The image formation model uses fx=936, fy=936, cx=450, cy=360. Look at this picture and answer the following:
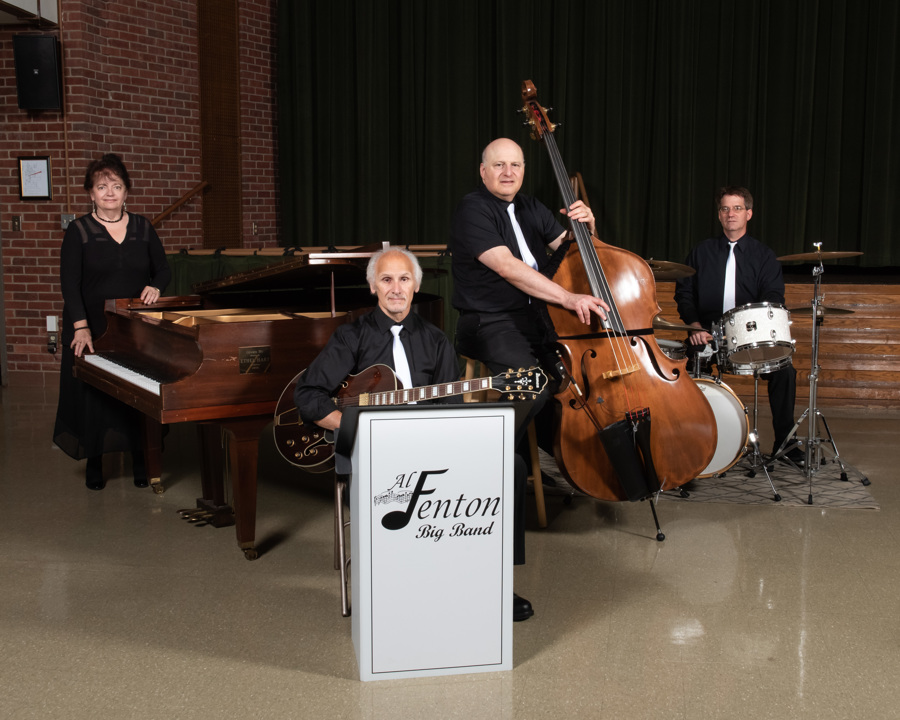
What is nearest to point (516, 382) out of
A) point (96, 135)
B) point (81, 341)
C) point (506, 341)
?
point (506, 341)

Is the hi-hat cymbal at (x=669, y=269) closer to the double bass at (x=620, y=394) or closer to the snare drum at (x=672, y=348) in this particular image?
the snare drum at (x=672, y=348)

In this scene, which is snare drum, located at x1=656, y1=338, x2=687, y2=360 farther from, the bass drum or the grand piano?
the grand piano

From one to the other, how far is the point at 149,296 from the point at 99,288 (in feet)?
0.89

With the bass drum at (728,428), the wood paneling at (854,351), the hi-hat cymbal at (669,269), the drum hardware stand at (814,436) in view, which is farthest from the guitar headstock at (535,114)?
the wood paneling at (854,351)

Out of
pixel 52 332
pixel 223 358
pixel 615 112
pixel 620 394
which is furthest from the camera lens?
pixel 615 112

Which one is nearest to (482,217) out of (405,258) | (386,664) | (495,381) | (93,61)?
(405,258)

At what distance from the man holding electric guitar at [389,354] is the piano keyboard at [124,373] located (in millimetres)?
644

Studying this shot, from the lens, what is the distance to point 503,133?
333 inches

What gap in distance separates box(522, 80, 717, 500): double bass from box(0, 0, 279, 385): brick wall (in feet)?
15.7

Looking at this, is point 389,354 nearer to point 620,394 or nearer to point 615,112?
point 620,394

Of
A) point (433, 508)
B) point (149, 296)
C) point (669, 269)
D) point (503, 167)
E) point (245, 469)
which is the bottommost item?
point (245, 469)

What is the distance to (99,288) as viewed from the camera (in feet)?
13.7

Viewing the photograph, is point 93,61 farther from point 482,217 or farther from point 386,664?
point 386,664

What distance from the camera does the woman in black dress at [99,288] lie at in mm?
4074
